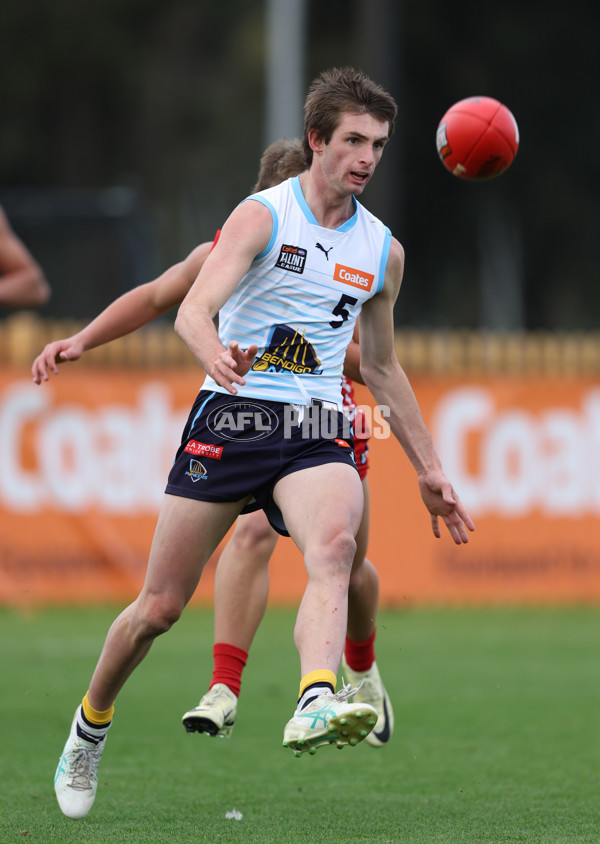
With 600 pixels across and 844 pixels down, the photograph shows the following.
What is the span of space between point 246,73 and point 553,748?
3235 centimetres

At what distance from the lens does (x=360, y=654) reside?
675 centimetres

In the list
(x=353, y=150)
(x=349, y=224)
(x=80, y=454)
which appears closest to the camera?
(x=353, y=150)

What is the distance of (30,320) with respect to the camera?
13.2 meters

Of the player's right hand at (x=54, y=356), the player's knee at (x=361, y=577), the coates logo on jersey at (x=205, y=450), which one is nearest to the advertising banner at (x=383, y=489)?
the player's knee at (x=361, y=577)

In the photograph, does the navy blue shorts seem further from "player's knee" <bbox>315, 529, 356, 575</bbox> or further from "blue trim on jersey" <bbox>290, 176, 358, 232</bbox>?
"blue trim on jersey" <bbox>290, 176, 358, 232</bbox>

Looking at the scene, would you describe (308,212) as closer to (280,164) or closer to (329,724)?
(280,164)

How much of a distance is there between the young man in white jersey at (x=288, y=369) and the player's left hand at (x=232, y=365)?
0.41 metres

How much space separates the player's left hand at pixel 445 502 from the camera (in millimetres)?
5469

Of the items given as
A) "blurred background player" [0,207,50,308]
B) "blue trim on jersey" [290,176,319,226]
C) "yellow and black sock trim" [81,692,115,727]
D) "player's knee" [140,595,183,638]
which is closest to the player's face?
"blue trim on jersey" [290,176,319,226]

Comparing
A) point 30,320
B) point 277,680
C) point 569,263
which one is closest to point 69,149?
point 569,263

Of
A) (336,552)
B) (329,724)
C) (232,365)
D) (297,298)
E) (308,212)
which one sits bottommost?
(329,724)

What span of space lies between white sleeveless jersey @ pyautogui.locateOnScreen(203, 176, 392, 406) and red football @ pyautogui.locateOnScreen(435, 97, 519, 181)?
888mm

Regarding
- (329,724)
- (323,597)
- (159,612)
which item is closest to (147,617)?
(159,612)

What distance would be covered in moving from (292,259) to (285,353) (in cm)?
36
